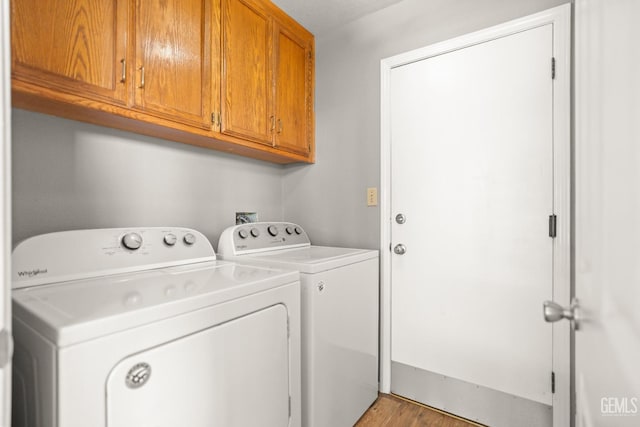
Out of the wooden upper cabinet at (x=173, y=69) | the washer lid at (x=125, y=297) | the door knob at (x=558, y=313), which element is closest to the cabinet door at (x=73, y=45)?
the wooden upper cabinet at (x=173, y=69)

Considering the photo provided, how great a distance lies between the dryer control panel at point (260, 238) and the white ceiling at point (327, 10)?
1422 millimetres

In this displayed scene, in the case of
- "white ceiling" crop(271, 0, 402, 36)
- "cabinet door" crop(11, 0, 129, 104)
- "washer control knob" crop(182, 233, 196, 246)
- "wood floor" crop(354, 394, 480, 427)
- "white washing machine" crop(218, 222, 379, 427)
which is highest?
"white ceiling" crop(271, 0, 402, 36)

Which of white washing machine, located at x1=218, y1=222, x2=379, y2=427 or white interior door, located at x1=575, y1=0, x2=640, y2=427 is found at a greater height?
white interior door, located at x1=575, y1=0, x2=640, y2=427

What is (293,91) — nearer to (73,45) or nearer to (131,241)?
(73,45)

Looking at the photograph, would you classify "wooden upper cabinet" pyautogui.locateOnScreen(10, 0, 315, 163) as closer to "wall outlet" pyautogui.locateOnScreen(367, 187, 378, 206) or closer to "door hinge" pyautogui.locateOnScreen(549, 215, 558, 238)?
"wall outlet" pyautogui.locateOnScreen(367, 187, 378, 206)

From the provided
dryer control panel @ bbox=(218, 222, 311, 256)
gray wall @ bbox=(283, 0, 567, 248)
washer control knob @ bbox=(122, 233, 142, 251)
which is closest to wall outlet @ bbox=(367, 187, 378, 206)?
gray wall @ bbox=(283, 0, 567, 248)

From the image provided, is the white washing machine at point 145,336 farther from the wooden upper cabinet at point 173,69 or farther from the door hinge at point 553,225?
the door hinge at point 553,225

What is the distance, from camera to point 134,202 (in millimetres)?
1529

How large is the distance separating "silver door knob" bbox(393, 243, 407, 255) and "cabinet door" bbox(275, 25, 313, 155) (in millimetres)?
930

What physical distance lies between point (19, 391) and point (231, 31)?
1.71 meters

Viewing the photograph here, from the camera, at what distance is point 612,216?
42cm

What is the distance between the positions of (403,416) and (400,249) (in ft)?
3.14

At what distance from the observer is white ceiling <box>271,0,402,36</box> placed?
190 centimetres

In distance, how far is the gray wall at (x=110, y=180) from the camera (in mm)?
1234
